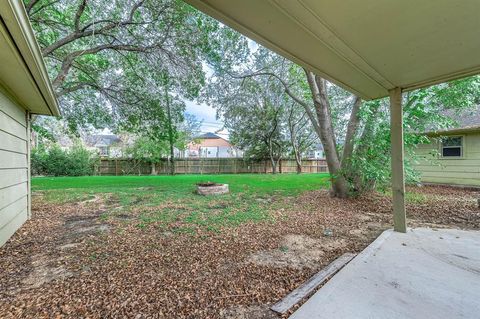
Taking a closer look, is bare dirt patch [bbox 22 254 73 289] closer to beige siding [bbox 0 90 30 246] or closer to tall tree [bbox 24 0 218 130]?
beige siding [bbox 0 90 30 246]

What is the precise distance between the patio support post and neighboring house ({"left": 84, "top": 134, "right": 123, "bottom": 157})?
18.9 metres

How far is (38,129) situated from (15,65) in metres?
8.38

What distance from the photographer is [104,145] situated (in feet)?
88.3

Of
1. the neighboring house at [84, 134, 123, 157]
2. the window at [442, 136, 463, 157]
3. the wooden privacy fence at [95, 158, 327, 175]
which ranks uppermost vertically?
the neighboring house at [84, 134, 123, 157]

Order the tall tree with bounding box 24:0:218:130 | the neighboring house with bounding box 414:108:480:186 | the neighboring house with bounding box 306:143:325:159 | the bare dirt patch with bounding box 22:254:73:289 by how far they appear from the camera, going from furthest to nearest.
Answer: the neighboring house with bounding box 306:143:325:159 < the neighboring house with bounding box 414:108:480:186 < the tall tree with bounding box 24:0:218:130 < the bare dirt patch with bounding box 22:254:73:289

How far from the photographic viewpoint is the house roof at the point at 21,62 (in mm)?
1524

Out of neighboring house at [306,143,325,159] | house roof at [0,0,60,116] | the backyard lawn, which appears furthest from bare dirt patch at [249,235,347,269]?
neighboring house at [306,143,325,159]

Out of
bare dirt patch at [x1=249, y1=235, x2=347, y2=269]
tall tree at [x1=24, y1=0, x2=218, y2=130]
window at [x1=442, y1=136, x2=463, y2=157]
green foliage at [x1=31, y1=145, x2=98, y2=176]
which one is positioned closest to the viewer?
bare dirt patch at [x1=249, y1=235, x2=347, y2=269]

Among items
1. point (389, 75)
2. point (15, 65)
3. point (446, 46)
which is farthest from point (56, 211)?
point (446, 46)

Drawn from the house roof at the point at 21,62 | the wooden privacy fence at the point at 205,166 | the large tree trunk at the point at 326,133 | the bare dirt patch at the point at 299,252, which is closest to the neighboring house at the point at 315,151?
the wooden privacy fence at the point at 205,166

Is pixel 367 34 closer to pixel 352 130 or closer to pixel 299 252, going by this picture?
pixel 299 252

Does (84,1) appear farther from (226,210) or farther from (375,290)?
(375,290)

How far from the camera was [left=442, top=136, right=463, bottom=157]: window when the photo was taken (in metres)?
7.74

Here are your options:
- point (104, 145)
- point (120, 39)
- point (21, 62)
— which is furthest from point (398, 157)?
point (104, 145)
